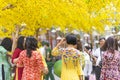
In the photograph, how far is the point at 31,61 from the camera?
380 inches

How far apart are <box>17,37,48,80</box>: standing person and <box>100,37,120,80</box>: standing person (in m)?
1.28

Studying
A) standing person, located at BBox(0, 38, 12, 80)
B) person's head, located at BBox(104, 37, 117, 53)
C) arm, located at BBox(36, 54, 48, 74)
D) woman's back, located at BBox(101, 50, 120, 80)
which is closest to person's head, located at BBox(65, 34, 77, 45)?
arm, located at BBox(36, 54, 48, 74)

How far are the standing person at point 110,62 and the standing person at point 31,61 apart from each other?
128cm

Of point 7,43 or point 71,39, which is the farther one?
point 7,43

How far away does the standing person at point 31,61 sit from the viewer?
959 centimetres

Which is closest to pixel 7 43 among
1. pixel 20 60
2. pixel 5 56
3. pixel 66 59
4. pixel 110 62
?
pixel 5 56

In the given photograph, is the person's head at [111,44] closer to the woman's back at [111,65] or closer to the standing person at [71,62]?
the woman's back at [111,65]

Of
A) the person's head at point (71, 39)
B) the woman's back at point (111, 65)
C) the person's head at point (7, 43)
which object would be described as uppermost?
the person's head at point (71, 39)

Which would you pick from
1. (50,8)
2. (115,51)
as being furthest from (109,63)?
(50,8)

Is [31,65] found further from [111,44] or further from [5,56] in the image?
[5,56]

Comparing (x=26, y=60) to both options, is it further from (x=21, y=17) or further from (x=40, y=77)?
(x=21, y=17)

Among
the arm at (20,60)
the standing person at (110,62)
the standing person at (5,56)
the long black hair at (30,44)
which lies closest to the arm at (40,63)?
the long black hair at (30,44)

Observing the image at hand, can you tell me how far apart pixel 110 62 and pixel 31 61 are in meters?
1.62

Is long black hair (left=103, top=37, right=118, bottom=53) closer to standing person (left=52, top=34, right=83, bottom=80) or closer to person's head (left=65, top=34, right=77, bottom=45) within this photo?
standing person (left=52, top=34, right=83, bottom=80)
